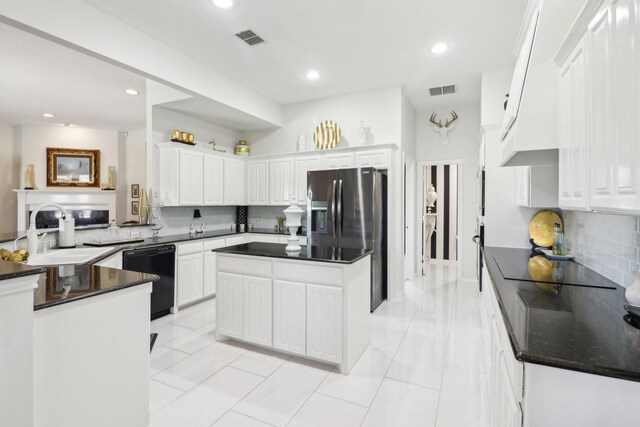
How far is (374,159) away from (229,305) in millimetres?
2777

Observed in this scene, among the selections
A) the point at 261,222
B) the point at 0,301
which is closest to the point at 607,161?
the point at 0,301

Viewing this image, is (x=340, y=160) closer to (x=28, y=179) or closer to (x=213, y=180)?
(x=213, y=180)

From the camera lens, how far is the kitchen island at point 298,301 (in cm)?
250

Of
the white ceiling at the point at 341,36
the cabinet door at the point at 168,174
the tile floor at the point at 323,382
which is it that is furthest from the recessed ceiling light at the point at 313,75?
the tile floor at the point at 323,382

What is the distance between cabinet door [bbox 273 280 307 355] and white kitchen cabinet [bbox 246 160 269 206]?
9.56ft

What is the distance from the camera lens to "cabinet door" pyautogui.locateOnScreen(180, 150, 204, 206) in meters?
4.42

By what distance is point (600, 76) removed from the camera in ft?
3.84

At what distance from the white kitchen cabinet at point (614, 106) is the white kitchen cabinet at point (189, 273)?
13.1 feet

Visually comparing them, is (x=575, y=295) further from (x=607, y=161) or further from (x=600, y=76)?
(x=600, y=76)

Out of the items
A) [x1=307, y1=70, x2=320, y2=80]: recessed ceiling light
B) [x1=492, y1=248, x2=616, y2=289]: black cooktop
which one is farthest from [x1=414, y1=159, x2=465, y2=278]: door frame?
[x1=492, y1=248, x2=616, y2=289]: black cooktop

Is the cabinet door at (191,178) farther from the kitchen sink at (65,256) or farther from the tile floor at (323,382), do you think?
the tile floor at (323,382)

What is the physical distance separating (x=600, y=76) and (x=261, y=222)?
5236 millimetres

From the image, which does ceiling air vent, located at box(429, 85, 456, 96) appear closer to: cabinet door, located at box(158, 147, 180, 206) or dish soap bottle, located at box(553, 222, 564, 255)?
dish soap bottle, located at box(553, 222, 564, 255)

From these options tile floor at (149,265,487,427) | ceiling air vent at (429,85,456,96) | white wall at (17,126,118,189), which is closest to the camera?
tile floor at (149,265,487,427)
